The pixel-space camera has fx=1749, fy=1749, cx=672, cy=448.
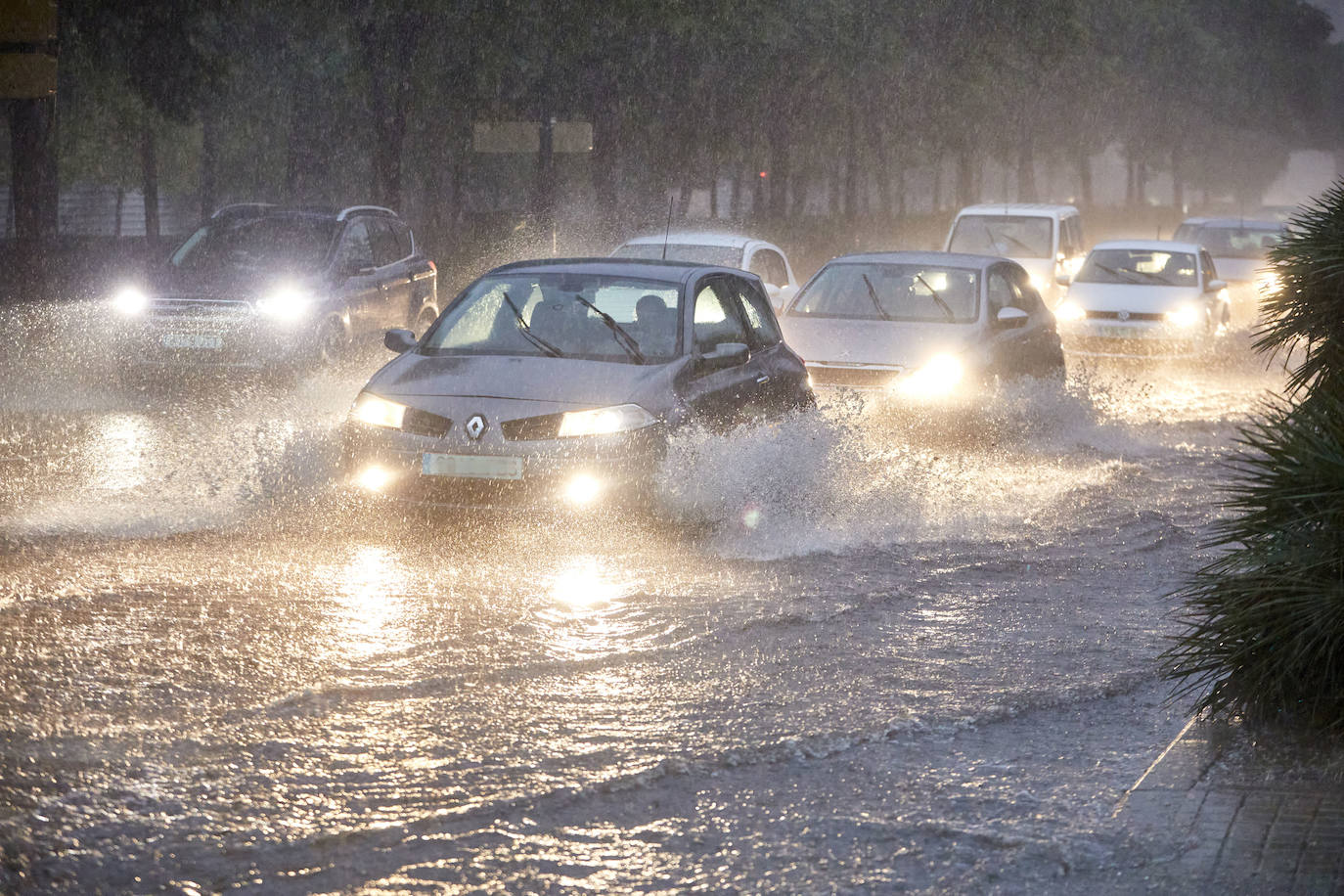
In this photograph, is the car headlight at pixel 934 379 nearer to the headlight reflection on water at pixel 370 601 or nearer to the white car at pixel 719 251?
the white car at pixel 719 251

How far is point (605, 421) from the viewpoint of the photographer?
8680mm

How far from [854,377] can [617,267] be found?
330 centimetres

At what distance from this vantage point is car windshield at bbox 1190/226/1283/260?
2898cm

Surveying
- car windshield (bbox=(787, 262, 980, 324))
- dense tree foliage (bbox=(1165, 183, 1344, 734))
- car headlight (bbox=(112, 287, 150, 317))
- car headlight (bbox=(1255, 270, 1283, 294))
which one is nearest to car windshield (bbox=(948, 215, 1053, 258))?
car windshield (bbox=(787, 262, 980, 324))

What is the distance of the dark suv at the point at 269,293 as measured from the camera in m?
15.1

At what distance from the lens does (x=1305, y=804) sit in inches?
191

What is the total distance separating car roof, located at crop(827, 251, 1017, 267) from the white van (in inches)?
376

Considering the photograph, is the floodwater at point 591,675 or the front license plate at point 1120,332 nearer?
the floodwater at point 591,675

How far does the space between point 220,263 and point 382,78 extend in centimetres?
921

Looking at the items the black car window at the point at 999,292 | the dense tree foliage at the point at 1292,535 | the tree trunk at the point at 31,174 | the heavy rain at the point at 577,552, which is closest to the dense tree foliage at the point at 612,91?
the heavy rain at the point at 577,552

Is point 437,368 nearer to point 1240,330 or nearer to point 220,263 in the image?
point 220,263

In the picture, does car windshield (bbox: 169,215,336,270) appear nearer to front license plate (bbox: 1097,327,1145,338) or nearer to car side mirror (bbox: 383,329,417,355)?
car side mirror (bbox: 383,329,417,355)

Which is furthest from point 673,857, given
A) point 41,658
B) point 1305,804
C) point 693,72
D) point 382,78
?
point 693,72

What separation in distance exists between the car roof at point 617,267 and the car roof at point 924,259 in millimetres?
4222
